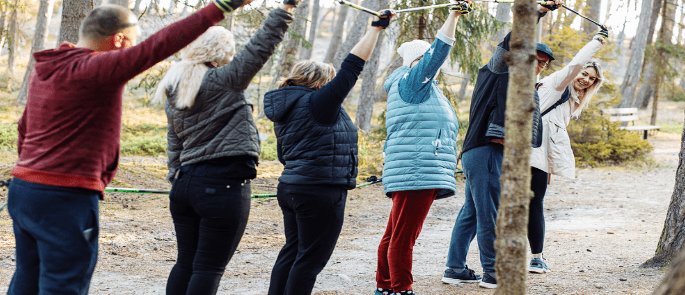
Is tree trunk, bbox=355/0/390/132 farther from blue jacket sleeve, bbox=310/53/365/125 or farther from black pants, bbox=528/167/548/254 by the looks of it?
blue jacket sleeve, bbox=310/53/365/125

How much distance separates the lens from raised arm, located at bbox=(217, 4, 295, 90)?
103 inches

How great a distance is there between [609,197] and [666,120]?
17925mm

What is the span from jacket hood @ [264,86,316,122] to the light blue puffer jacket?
0.71 meters

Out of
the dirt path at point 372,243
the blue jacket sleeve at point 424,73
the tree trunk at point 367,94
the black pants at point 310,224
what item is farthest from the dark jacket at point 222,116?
the tree trunk at point 367,94

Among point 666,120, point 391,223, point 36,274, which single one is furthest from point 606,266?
point 666,120

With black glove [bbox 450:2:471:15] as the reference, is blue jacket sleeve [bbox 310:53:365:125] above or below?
below

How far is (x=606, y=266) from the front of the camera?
4.89m

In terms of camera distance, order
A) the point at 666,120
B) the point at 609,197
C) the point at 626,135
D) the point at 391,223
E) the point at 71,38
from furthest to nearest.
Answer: the point at 666,120
the point at 626,135
the point at 609,197
the point at 71,38
the point at 391,223

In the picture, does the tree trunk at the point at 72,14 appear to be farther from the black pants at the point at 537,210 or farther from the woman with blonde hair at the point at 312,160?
the black pants at the point at 537,210

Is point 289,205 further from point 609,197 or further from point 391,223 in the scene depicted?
point 609,197

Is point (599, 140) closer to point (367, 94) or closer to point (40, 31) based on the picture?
point (367, 94)

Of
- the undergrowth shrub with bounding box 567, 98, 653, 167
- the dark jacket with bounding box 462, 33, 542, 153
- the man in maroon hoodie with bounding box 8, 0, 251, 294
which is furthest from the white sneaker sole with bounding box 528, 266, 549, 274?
the undergrowth shrub with bounding box 567, 98, 653, 167


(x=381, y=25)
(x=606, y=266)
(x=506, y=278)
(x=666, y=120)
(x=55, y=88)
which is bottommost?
(x=606, y=266)

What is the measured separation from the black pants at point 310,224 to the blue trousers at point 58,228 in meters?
1.22
